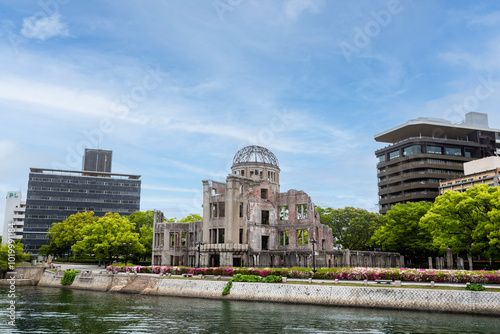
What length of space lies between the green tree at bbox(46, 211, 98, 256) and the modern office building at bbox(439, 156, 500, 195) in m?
86.4

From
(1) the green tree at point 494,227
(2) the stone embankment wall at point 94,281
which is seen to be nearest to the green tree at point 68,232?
(2) the stone embankment wall at point 94,281

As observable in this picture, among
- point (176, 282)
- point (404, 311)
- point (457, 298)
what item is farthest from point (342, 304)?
point (176, 282)

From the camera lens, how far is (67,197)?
14038 centimetres

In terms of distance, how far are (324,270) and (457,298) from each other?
15442 millimetres

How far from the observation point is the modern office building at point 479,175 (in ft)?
291

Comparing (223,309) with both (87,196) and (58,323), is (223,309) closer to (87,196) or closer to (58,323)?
(58,323)

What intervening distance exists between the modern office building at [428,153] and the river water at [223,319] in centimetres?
8081

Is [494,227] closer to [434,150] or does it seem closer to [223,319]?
[223,319]

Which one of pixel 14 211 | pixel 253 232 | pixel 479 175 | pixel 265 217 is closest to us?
pixel 253 232

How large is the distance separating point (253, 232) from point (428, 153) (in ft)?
209

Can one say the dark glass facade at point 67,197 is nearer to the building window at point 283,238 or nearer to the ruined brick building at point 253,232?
the ruined brick building at point 253,232

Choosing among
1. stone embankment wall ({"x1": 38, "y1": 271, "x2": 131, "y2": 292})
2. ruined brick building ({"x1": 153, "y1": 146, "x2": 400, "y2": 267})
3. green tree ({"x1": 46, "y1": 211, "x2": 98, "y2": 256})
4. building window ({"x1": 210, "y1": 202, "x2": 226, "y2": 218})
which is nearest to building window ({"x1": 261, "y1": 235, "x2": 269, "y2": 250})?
ruined brick building ({"x1": 153, "y1": 146, "x2": 400, "y2": 267})

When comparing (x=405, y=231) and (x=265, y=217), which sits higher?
(x=265, y=217)

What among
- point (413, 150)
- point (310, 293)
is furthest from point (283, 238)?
point (413, 150)
